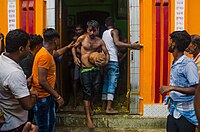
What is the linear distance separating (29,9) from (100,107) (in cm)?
246

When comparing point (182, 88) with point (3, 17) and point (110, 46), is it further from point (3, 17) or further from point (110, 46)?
point (3, 17)

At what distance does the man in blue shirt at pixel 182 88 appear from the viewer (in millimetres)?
4383

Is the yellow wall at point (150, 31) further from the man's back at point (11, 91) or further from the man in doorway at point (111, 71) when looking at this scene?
the man's back at point (11, 91)

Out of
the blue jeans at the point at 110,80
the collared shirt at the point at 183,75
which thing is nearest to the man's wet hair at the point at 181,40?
the collared shirt at the point at 183,75

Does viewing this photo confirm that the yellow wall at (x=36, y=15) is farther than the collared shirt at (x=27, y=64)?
Yes

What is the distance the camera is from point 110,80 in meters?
7.66

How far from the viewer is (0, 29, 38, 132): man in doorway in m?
3.80

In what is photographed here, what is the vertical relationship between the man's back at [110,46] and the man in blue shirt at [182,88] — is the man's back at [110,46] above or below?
above

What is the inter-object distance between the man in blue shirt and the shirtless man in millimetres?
2783

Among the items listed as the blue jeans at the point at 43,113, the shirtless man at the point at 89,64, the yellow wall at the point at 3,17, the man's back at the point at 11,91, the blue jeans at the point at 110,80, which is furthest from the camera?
the yellow wall at the point at 3,17

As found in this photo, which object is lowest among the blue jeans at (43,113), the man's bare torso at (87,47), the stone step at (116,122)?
the stone step at (116,122)

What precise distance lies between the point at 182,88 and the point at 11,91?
186 cm

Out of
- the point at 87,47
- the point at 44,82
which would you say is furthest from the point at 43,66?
the point at 87,47

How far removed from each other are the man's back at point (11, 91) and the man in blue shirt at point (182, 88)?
5.11 feet
